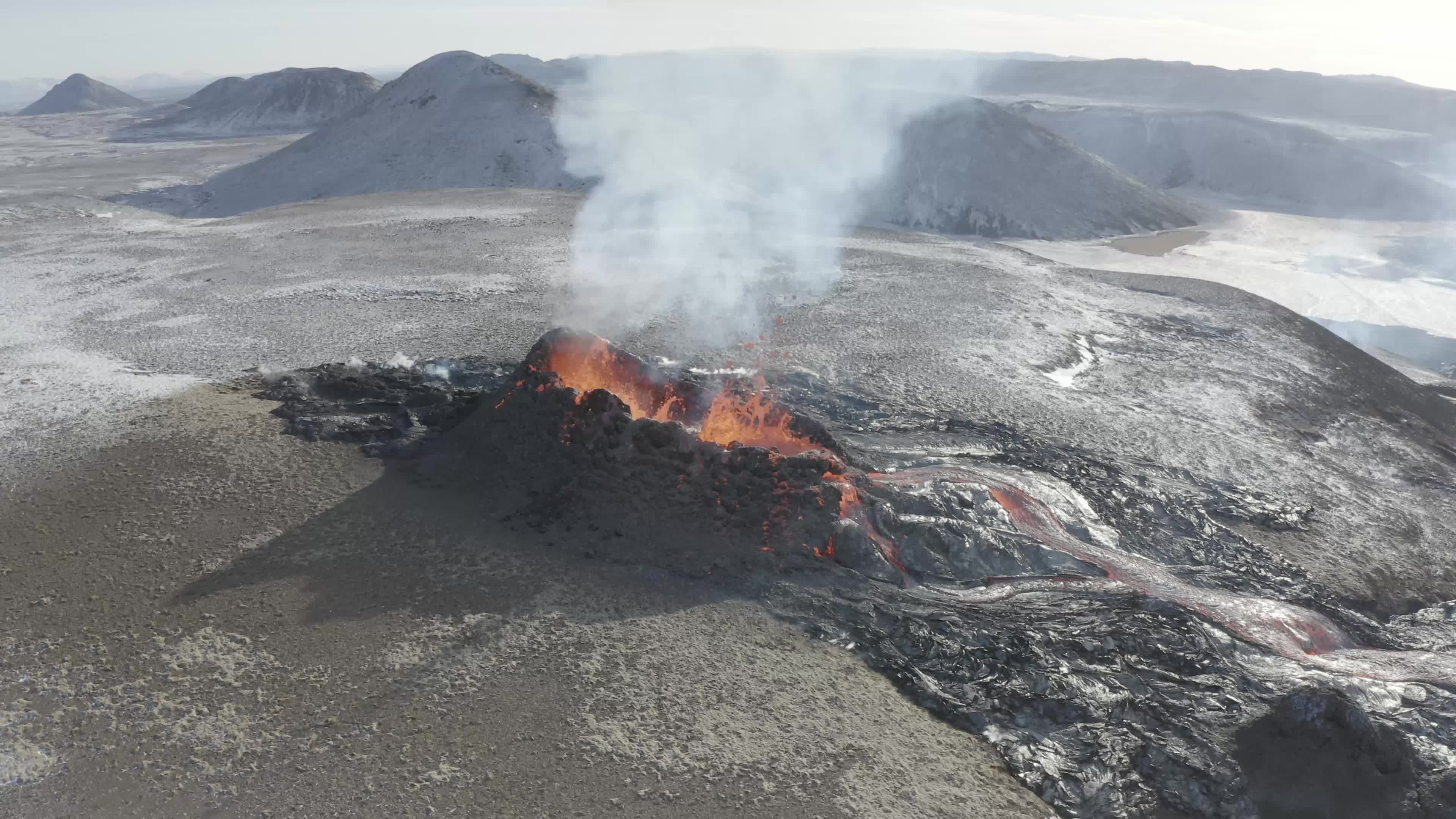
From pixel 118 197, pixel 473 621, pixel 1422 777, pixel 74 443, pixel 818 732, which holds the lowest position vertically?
pixel 1422 777

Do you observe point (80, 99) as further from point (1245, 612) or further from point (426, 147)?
point (1245, 612)

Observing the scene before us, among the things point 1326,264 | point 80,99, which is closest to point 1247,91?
point 1326,264

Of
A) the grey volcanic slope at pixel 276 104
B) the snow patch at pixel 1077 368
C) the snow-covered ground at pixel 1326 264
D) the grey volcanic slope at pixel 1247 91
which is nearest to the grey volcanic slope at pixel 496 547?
the snow patch at pixel 1077 368

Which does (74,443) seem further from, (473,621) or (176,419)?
(473,621)

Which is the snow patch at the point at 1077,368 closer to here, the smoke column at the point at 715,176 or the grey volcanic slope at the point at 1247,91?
the smoke column at the point at 715,176

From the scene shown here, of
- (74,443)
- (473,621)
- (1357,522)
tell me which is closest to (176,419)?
(74,443)

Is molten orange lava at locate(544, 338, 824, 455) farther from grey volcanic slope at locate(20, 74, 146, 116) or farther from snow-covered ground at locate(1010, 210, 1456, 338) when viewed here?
grey volcanic slope at locate(20, 74, 146, 116)
